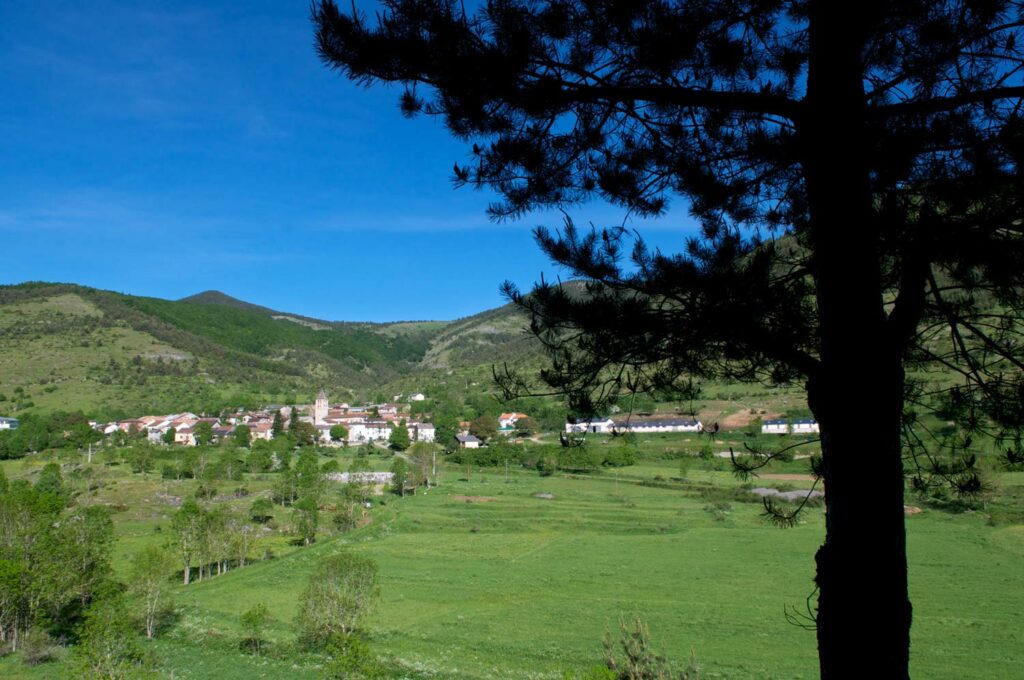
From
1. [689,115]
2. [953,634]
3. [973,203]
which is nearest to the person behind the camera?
[973,203]

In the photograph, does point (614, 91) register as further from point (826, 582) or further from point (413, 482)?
point (413, 482)

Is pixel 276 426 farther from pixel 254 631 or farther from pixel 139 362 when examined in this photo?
pixel 254 631

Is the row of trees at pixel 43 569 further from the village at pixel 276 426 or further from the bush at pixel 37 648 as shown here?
the village at pixel 276 426

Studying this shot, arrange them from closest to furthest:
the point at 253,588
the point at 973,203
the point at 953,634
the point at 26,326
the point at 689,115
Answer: the point at 973,203
the point at 689,115
the point at 953,634
the point at 253,588
the point at 26,326

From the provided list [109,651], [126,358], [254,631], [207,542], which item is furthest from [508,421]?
[126,358]

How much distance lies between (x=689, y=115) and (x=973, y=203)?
187cm

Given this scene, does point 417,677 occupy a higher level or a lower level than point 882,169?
lower

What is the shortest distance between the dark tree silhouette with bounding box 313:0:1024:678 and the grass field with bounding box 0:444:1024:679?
57.4 feet

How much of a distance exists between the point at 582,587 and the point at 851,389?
27.9 meters

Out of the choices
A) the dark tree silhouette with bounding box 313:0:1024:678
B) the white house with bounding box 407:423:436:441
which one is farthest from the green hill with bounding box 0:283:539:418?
the dark tree silhouette with bounding box 313:0:1024:678

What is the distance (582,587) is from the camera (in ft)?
94.3

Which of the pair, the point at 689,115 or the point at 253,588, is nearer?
the point at 689,115

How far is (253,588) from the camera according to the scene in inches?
1206

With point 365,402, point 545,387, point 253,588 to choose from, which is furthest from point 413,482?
point 365,402
